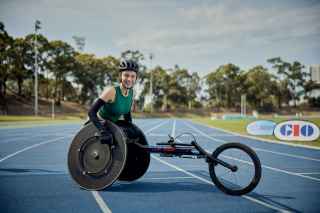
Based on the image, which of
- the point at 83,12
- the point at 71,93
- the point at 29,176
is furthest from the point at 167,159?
the point at 71,93

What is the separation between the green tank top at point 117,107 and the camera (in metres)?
5.43

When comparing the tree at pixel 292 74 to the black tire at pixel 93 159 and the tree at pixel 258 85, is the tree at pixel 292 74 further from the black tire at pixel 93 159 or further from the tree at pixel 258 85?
the black tire at pixel 93 159

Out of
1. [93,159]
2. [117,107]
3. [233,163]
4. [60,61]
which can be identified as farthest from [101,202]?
[60,61]

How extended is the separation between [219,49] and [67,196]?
5265 millimetres

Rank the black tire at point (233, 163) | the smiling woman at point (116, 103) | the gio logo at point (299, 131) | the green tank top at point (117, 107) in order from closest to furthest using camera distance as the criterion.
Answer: the black tire at point (233, 163) < the smiling woman at point (116, 103) < the green tank top at point (117, 107) < the gio logo at point (299, 131)

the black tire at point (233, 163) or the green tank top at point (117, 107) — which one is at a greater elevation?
the green tank top at point (117, 107)

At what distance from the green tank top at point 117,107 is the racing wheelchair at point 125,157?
174 mm

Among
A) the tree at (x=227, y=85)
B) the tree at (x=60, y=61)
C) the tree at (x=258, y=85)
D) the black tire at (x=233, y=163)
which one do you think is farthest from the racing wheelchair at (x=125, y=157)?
the tree at (x=258, y=85)

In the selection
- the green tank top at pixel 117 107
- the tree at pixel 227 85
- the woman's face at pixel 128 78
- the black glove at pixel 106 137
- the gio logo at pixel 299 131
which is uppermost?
the tree at pixel 227 85

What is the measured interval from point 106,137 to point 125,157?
1.36 ft

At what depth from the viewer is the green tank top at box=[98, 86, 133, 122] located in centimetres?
543

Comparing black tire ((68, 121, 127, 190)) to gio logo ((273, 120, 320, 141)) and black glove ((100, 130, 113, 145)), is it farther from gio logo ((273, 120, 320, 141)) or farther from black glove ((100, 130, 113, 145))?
gio logo ((273, 120, 320, 141))

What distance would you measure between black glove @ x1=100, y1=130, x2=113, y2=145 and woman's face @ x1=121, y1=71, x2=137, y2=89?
0.88 m

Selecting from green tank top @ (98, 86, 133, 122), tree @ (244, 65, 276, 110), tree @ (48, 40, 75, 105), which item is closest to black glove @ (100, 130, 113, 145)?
green tank top @ (98, 86, 133, 122)
